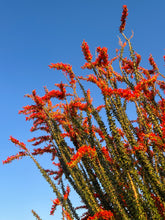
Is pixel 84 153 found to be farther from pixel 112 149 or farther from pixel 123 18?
pixel 123 18

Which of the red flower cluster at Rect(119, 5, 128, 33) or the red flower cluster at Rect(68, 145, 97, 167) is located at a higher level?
the red flower cluster at Rect(119, 5, 128, 33)

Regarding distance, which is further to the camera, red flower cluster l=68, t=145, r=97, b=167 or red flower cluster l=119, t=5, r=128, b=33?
red flower cluster l=119, t=5, r=128, b=33

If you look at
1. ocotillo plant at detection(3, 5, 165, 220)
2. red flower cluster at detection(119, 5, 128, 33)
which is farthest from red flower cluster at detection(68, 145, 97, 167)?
red flower cluster at detection(119, 5, 128, 33)

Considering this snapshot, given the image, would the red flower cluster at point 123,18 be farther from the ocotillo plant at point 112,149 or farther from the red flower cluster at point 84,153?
the red flower cluster at point 84,153

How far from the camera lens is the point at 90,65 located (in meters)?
8.49

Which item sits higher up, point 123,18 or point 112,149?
point 123,18

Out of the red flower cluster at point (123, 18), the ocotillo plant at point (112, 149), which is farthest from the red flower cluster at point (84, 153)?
the red flower cluster at point (123, 18)

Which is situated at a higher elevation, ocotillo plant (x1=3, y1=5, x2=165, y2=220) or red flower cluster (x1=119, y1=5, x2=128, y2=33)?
red flower cluster (x1=119, y1=5, x2=128, y2=33)

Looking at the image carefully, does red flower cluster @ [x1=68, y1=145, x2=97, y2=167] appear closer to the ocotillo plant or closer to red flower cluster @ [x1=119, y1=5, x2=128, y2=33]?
the ocotillo plant

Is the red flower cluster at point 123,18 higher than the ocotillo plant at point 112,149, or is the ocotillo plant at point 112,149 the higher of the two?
the red flower cluster at point 123,18

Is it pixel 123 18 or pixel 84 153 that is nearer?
pixel 84 153

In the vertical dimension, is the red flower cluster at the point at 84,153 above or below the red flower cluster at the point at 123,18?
below

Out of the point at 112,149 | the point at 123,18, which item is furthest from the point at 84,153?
the point at 123,18

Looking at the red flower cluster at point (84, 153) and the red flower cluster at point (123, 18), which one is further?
the red flower cluster at point (123, 18)
